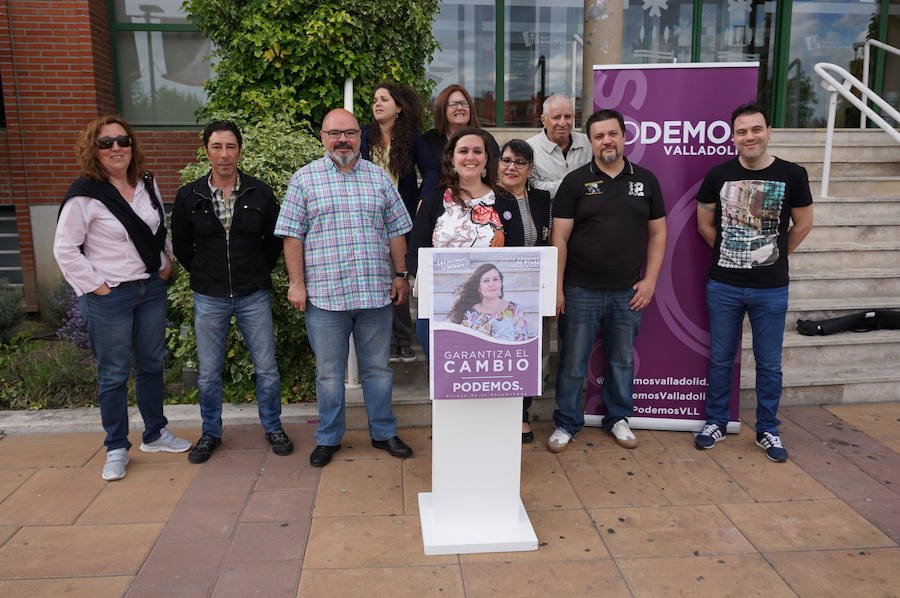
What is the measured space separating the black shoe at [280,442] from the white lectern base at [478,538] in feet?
3.78

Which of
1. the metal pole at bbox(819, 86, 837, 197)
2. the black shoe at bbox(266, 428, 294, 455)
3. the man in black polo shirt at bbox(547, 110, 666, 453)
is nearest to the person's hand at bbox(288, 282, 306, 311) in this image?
the black shoe at bbox(266, 428, 294, 455)

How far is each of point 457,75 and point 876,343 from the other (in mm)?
5515

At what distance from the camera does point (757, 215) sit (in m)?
3.96

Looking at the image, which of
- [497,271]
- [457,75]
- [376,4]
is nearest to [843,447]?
[497,271]

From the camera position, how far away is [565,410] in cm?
429

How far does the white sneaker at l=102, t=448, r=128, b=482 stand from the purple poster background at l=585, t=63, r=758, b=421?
108 inches

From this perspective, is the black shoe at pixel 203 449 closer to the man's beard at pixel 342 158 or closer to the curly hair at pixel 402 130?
the man's beard at pixel 342 158

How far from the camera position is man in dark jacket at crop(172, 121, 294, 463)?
12.6ft

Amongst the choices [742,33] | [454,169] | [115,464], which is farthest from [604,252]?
[742,33]

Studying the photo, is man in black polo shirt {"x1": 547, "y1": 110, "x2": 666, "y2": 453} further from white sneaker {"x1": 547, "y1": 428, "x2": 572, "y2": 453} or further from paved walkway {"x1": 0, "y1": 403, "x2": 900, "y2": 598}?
paved walkway {"x1": 0, "y1": 403, "x2": 900, "y2": 598}

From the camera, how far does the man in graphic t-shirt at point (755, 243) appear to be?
3926mm

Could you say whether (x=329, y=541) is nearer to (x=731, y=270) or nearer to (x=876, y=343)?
(x=731, y=270)

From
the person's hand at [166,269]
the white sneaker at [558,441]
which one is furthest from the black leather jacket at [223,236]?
the white sneaker at [558,441]

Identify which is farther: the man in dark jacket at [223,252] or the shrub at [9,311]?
the shrub at [9,311]
